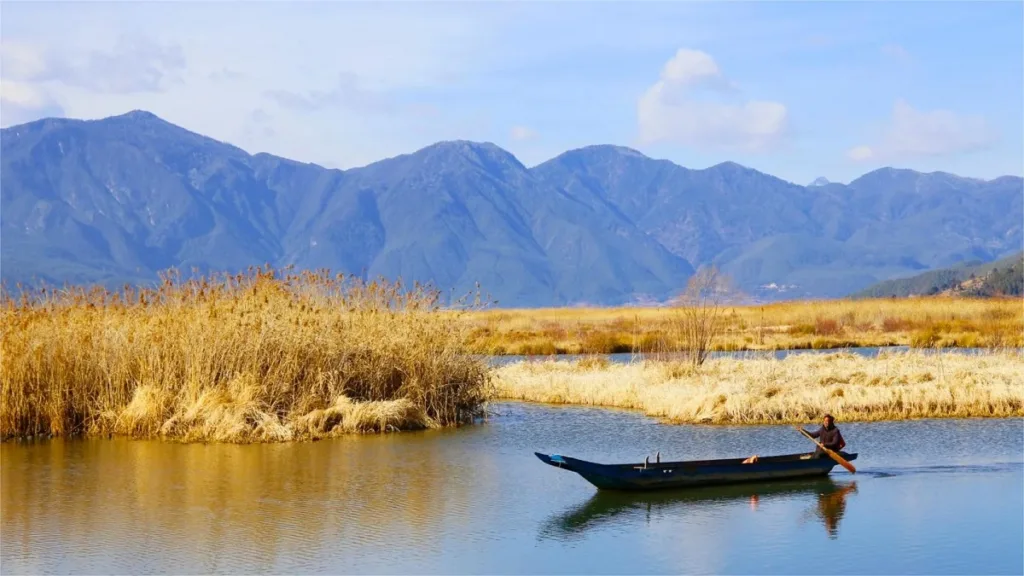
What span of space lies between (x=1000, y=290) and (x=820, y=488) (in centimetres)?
8408

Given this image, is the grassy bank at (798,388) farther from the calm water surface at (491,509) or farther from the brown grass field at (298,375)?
the calm water surface at (491,509)

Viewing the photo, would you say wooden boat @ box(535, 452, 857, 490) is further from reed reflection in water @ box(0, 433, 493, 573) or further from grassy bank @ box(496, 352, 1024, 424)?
grassy bank @ box(496, 352, 1024, 424)

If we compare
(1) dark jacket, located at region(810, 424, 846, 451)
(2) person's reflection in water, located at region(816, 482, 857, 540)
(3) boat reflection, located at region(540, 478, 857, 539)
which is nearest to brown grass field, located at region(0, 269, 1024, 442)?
(1) dark jacket, located at region(810, 424, 846, 451)

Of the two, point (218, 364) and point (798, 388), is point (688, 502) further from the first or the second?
point (218, 364)

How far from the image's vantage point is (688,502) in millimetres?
18188

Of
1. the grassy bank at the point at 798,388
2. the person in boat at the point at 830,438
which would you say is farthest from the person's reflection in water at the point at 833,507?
the grassy bank at the point at 798,388

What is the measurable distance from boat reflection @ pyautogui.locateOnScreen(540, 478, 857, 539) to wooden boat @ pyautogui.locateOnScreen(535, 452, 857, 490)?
150mm

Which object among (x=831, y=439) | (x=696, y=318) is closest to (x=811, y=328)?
(x=696, y=318)

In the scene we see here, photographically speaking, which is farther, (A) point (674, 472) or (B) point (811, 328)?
(B) point (811, 328)

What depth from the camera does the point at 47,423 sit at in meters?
24.8

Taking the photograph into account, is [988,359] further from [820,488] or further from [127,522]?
[127,522]

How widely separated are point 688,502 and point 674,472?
536 mm

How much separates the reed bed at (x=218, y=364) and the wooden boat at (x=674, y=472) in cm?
756

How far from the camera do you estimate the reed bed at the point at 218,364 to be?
24.1 m
